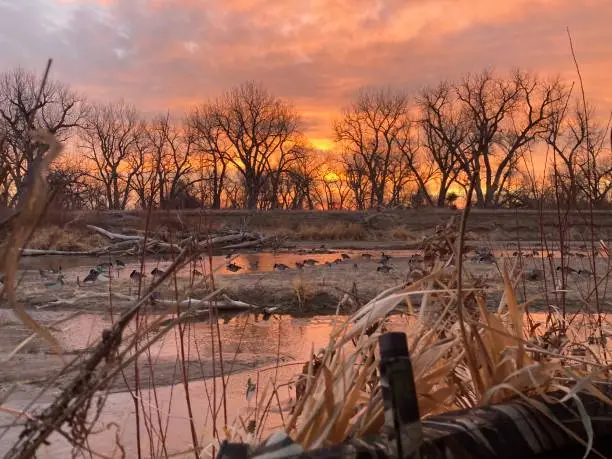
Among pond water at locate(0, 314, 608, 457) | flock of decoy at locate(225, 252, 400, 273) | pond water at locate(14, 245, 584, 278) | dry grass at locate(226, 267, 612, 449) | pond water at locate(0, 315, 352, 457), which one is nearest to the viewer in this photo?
dry grass at locate(226, 267, 612, 449)

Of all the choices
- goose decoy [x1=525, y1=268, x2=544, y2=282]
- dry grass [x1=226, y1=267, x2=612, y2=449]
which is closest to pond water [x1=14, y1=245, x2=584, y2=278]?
goose decoy [x1=525, y1=268, x2=544, y2=282]

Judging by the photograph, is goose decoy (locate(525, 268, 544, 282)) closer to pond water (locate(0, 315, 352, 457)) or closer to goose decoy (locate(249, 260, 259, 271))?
pond water (locate(0, 315, 352, 457))

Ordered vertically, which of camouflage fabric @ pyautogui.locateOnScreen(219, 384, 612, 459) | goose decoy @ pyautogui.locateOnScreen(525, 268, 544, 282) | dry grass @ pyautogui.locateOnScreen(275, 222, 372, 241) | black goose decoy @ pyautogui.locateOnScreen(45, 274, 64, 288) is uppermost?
dry grass @ pyautogui.locateOnScreen(275, 222, 372, 241)

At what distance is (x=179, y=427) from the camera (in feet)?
13.8

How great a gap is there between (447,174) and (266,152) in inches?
630

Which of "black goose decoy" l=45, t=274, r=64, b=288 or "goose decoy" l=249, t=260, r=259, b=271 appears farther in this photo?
"goose decoy" l=249, t=260, r=259, b=271

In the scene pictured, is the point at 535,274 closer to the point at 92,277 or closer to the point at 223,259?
the point at 92,277

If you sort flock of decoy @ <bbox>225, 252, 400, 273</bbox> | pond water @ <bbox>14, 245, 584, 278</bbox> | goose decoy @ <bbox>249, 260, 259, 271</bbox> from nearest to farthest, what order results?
flock of decoy @ <bbox>225, 252, 400, 273</bbox>, pond water @ <bbox>14, 245, 584, 278</bbox>, goose decoy @ <bbox>249, 260, 259, 271</bbox>

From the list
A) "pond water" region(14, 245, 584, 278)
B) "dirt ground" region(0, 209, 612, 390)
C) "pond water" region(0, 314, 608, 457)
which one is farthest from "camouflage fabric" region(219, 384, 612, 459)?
"pond water" region(14, 245, 584, 278)

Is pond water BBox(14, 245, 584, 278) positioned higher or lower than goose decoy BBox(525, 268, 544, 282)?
higher

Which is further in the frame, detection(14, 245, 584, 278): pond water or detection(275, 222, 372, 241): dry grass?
detection(275, 222, 372, 241): dry grass

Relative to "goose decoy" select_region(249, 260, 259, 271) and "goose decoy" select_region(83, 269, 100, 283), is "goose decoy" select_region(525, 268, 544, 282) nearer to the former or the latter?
"goose decoy" select_region(83, 269, 100, 283)

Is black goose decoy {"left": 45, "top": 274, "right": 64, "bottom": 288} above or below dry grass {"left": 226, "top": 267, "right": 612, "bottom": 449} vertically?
below

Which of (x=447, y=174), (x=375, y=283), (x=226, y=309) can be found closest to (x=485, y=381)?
(x=226, y=309)
